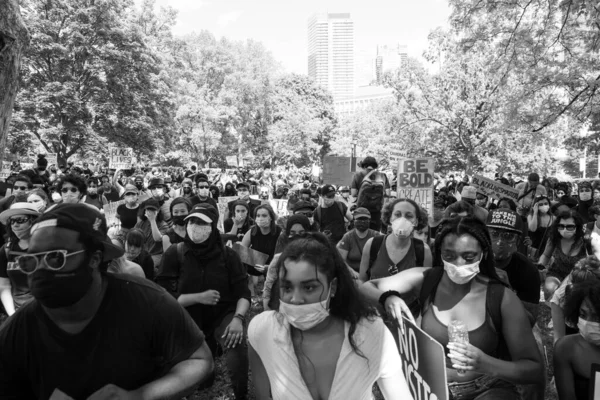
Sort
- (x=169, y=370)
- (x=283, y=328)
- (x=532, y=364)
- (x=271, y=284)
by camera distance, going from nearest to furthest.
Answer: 1. (x=169, y=370)
2. (x=283, y=328)
3. (x=532, y=364)
4. (x=271, y=284)

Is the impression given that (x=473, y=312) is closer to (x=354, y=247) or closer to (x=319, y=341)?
(x=319, y=341)

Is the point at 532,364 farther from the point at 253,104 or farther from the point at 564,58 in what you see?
the point at 253,104

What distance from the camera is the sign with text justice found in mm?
8234

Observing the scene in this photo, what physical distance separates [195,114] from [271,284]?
35.0 metres

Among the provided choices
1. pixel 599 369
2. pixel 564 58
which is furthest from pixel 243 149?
pixel 599 369

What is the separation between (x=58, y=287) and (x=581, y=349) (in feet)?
8.71

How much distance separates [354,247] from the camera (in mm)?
6047

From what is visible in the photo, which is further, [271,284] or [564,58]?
[564,58]

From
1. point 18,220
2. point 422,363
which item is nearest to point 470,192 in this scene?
point 422,363

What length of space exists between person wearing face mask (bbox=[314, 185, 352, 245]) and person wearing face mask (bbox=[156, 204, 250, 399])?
11.8ft

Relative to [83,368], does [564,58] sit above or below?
above

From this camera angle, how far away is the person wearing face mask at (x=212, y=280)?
14.6ft

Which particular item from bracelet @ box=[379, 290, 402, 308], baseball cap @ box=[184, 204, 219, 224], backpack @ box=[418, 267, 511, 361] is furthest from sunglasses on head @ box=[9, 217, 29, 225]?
backpack @ box=[418, 267, 511, 361]

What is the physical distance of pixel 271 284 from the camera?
4.29m
